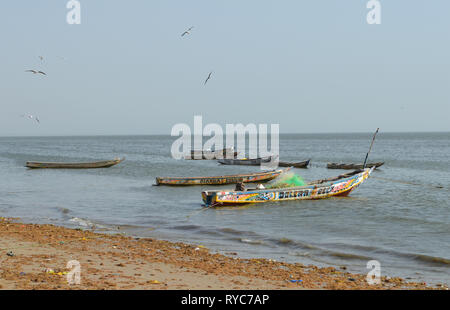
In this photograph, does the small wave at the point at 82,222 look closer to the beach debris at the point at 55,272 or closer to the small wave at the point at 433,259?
the beach debris at the point at 55,272

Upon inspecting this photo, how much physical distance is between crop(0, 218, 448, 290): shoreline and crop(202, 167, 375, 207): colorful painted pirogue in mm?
7833

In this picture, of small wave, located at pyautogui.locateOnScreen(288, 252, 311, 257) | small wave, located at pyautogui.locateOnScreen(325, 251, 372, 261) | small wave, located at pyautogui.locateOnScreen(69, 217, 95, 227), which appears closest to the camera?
small wave, located at pyautogui.locateOnScreen(325, 251, 372, 261)

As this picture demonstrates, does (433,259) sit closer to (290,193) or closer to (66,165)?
(290,193)

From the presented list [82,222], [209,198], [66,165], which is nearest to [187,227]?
[82,222]

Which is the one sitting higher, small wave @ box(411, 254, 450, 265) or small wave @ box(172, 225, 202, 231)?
small wave @ box(411, 254, 450, 265)

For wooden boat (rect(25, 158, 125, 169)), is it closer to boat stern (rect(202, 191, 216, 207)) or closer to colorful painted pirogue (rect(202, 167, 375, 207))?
boat stern (rect(202, 191, 216, 207))

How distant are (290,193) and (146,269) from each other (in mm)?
13718

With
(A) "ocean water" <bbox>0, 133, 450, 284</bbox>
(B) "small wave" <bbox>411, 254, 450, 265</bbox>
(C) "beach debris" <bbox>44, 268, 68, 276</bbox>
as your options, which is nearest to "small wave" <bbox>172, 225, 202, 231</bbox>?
(A) "ocean water" <bbox>0, 133, 450, 284</bbox>

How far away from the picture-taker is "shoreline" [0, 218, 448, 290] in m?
8.37

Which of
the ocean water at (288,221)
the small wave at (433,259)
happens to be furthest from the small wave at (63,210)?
the small wave at (433,259)

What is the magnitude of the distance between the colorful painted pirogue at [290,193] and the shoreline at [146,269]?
308 inches

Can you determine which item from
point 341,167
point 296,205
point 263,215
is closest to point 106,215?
point 263,215
